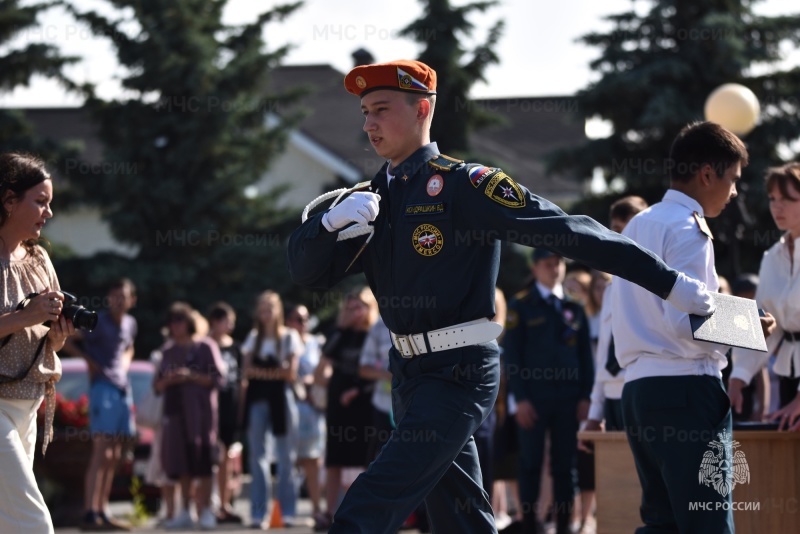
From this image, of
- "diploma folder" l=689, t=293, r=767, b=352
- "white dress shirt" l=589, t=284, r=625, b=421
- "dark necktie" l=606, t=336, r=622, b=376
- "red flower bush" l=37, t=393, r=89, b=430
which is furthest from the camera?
"red flower bush" l=37, t=393, r=89, b=430

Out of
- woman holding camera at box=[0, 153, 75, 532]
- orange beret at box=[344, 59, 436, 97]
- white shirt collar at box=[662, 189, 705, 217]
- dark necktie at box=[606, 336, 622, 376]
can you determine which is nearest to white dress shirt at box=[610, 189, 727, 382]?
white shirt collar at box=[662, 189, 705, 217]

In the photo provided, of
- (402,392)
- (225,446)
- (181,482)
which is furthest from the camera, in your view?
(225,446)

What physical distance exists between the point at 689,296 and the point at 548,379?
541cm

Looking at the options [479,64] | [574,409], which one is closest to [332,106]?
[479,64]

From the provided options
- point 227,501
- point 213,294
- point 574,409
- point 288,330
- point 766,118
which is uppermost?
point 766,118

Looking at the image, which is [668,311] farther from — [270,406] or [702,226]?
[270,406]

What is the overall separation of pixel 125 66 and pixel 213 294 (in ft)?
15.7

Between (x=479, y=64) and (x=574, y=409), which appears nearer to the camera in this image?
(x=574, y=409)

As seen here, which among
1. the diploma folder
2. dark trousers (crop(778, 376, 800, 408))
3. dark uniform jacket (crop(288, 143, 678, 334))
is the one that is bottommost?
dark trousers (crop(778, 376, 800, 408))

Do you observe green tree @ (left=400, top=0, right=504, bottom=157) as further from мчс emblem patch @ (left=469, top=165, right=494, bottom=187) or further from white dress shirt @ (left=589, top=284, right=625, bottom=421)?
мчс emblem patch @ (left=469, top=165, right=494, bottom=187)

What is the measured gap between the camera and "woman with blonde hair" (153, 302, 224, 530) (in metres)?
13.3

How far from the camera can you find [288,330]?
13.8 m

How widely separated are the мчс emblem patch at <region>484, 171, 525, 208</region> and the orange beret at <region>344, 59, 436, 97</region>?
21.1 inches

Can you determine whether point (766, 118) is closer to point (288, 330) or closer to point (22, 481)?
point (288, 330)
